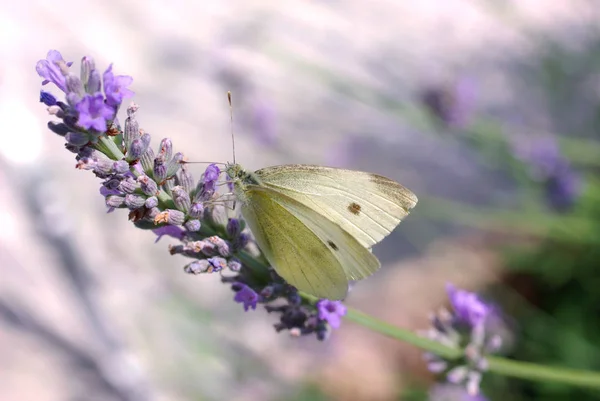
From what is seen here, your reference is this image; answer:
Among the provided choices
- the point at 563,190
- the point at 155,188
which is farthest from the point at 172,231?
the point at 563,190

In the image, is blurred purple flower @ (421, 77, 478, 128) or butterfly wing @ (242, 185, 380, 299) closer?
butterfly wing @ (242, 185, 380, 299)

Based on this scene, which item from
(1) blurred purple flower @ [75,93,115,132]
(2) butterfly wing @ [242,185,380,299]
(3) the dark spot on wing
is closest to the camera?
(1) blurred purple flower @ [75,93,115,132]

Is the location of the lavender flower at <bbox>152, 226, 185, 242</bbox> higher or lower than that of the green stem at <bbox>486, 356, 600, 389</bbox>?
lower

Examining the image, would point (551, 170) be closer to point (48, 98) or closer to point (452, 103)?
point (452, 103)

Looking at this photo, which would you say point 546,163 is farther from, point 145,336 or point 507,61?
point 145,336

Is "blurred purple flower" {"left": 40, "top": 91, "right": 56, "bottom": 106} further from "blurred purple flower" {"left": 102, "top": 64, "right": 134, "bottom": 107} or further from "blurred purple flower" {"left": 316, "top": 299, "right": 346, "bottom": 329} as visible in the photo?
"blurred purple flower" {"left": 316, "top": 299, "right": 346, "bottom": 329}

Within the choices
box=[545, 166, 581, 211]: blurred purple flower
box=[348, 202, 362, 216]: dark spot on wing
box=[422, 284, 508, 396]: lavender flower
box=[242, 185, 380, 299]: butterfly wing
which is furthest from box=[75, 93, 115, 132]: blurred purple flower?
box=[545, 166, 581, 211]: blurred purple flower
